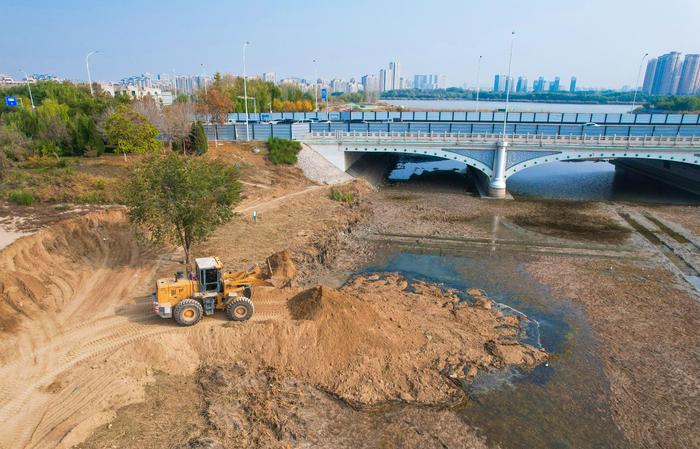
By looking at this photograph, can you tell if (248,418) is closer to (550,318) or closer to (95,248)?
(550,318)

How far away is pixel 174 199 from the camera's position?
21.7 meters

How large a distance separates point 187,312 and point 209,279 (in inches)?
61.7

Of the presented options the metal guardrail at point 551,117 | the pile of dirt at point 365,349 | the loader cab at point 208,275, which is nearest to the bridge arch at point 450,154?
the metal guardrail at point 551,117

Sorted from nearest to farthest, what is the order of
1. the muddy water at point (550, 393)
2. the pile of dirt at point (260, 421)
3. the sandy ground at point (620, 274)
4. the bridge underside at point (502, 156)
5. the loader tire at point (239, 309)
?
1. the pile of dirt at point (260, 421)
2. the muddy water at point (550, 393)
3. the sandy ground at point (620, 274)
4. the loader tire at point (239, 309)
5. the bridge underside at point (502, 156)

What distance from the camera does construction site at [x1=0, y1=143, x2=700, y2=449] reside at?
45.1 ft

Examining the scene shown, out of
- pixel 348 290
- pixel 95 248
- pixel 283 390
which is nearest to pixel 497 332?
pixel 348 290

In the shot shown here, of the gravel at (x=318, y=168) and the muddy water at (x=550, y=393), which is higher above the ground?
the gravel at (x=318, y=168)

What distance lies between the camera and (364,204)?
144ft

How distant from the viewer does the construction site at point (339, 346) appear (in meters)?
13.8

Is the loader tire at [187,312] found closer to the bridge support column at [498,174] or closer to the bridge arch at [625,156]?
the bridge support column at [498,174]

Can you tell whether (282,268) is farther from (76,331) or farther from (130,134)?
(130,134)

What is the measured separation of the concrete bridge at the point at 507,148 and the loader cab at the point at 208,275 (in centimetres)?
3524

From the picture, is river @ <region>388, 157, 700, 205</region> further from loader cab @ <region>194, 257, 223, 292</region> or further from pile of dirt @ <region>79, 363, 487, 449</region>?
pile of dirt @ <region>79, 363, 487, 449</region>

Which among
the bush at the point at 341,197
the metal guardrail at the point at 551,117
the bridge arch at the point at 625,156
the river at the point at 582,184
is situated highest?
the metal guardrail at the point at 551,117
